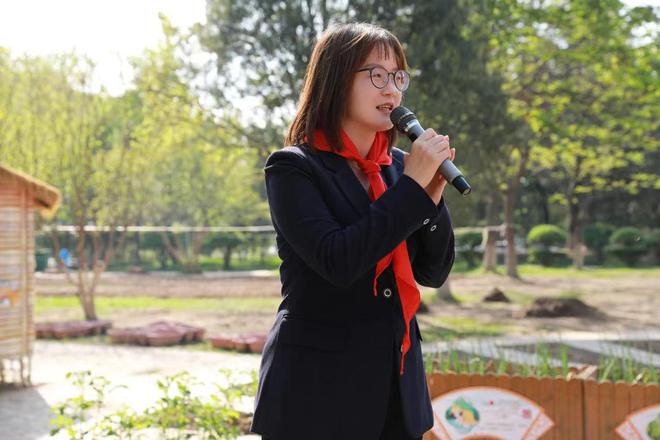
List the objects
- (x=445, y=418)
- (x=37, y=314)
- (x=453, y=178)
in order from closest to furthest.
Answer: (x=453, y=178), (x=445, y=418), (x=37, y=314)

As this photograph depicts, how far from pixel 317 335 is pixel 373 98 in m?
0.53

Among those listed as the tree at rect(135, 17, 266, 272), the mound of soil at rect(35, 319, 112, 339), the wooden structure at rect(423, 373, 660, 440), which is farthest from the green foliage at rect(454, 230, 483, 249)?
the wooden structure at rect(423, 373, 660, 440)

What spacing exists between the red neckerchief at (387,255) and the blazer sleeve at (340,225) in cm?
11

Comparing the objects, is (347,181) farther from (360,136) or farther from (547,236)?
(547,236)

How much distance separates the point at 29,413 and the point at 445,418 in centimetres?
412

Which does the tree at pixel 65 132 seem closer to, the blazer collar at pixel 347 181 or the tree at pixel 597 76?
the tree at pixel 597 76

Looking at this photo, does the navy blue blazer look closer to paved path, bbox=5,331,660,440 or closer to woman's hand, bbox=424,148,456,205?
woman's hand, bbox=424,148,456,205

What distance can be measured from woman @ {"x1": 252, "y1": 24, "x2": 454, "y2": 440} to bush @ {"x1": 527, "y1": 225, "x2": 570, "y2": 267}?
2941cm

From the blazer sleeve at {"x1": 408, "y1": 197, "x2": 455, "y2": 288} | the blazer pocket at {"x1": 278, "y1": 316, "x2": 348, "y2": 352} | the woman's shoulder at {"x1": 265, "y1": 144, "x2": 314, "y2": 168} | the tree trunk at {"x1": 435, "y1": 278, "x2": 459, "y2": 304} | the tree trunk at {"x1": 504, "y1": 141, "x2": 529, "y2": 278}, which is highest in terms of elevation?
the woman's shoulder at {"x1": 265, "y1": 144, "x2": 314, "y2": 168}

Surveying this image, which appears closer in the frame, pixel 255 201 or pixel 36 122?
pixel 36 122

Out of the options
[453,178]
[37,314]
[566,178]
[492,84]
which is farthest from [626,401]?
[566,178]

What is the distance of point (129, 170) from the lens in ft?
46.9

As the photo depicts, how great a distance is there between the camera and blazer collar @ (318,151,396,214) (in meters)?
1.77

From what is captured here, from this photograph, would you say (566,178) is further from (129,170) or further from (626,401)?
(626,401)
